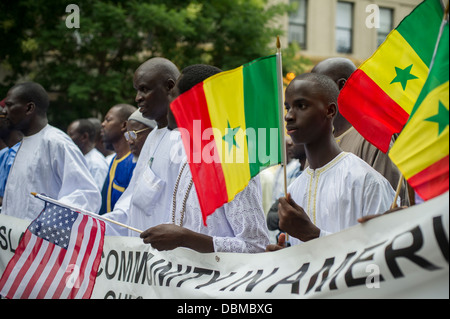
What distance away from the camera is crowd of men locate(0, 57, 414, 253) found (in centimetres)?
343

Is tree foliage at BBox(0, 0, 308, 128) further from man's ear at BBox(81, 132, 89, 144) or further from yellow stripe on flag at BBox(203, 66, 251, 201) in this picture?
yellow stripe on flag at BBox(203, 66, 251, 201)

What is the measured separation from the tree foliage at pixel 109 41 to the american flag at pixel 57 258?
9.81 m

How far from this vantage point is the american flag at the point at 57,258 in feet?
13.8

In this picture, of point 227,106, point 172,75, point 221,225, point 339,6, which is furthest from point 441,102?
point 339,6

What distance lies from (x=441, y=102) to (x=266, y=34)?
13.7 meters

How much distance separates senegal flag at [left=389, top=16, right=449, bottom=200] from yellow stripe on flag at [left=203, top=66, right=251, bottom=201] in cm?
87

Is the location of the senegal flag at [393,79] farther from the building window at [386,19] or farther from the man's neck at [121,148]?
the building window at [386,19]

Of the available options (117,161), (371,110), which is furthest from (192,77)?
(117,161)

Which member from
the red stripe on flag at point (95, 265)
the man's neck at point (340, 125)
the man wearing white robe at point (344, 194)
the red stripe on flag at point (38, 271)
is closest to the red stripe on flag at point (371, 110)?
the man wearing white robe at point (344, 194)

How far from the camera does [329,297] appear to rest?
9.38 ft

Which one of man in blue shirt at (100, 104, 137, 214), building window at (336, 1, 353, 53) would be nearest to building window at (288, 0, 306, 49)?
building window at (336, 1, 353, 53)

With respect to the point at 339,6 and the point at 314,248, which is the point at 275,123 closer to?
the point at 314,248

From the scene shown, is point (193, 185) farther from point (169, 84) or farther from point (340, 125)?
point (340, 125)

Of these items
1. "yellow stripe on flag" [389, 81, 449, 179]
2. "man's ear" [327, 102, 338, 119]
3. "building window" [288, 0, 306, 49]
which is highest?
"building window" [288, 0, 306, 49]
